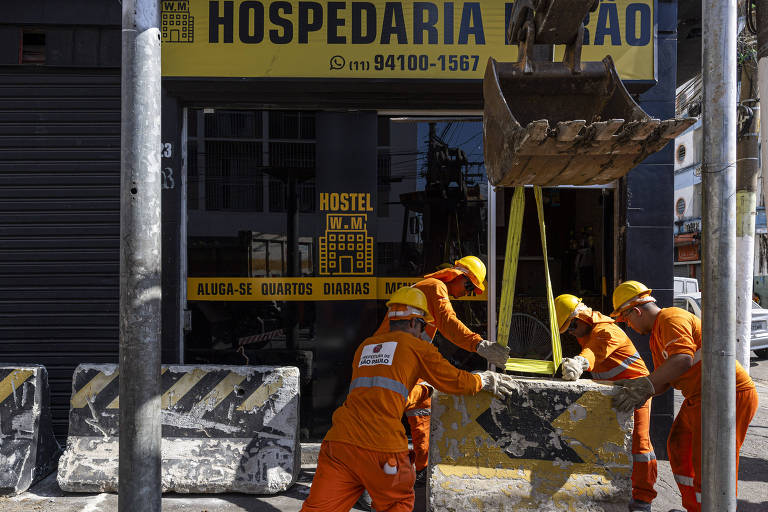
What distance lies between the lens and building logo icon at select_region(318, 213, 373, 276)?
638 centimetres

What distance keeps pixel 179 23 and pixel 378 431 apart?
5.03m

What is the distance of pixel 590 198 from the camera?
262 inches

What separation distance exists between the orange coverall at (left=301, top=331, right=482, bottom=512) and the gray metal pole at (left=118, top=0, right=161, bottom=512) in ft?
3.16

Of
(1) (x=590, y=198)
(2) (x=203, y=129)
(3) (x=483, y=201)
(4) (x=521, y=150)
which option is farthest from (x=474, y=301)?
(2) (x=203, y=129)

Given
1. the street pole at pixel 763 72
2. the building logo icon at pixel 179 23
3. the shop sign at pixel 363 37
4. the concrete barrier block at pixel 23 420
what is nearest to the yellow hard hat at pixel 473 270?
the shop sign at pixel 363 37

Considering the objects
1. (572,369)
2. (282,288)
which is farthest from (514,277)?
(282,288)

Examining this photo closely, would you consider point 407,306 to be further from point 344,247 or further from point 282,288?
point 282,288

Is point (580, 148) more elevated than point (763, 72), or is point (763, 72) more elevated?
point (763, 72)

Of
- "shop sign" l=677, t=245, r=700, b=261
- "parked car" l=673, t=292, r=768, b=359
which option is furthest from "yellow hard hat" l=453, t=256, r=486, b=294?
"shop sign" l=677, t=245, r=700, b=261

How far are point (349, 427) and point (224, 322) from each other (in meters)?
3.41

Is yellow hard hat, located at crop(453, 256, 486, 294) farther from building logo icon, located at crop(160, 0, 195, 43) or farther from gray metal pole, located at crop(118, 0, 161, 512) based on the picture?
building logo icon, located at crop(160, 0, 195, 43)

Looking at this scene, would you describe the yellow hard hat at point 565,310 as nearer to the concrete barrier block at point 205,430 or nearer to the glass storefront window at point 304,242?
the glass storefront window at point 304,242

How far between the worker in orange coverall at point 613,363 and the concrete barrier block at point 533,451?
0.35m

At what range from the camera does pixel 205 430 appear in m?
5.06
